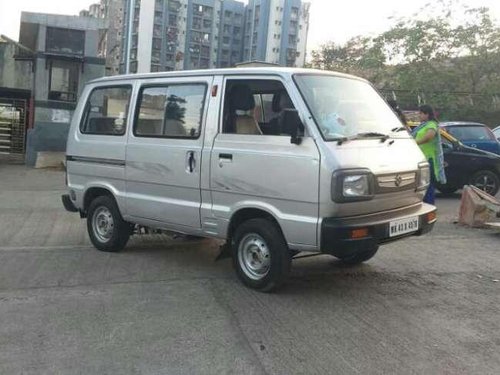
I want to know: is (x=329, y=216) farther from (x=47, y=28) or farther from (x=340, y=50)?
(x=340, y=50)

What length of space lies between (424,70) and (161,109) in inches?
1141

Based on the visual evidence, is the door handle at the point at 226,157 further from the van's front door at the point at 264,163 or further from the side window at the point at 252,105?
the side window at the point at 252,105

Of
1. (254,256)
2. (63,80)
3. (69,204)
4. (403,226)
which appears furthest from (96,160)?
(63,80)

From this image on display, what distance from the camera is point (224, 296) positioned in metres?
5.32

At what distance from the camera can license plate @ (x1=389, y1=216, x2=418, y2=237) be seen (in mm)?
5098

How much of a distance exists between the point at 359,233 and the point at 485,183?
25.7 feet

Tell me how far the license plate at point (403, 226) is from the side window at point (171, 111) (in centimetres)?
204

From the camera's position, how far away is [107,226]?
700 cm

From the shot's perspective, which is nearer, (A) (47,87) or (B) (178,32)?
(A) (47,87)

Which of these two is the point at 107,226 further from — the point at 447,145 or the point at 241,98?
the point at 447,145

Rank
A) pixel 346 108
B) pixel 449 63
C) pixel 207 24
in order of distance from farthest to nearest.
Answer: pixel 207 24, pixel 449 63, pixel 346 108

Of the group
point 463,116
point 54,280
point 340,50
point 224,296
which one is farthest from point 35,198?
point 340,50

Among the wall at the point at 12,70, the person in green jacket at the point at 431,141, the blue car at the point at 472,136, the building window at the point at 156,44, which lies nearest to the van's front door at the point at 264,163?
the person in green jacket at the point at 431,141

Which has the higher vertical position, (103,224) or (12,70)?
(12,70)
